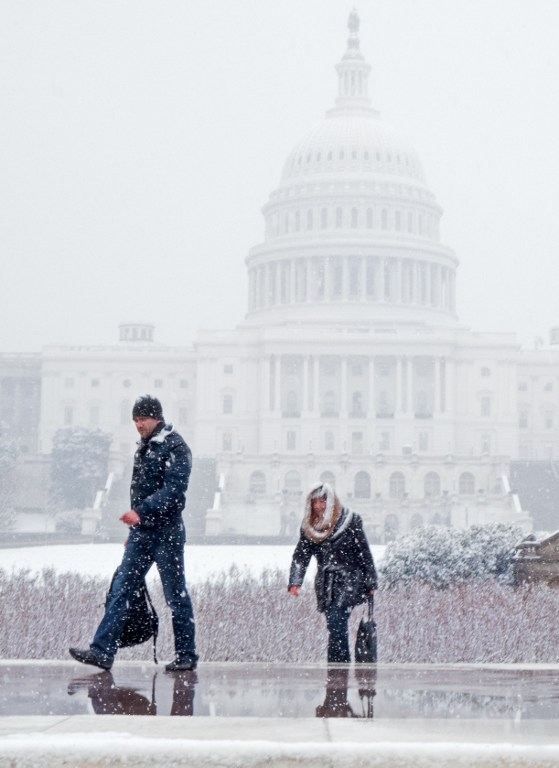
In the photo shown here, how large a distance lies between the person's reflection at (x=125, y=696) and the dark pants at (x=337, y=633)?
1.61 metres

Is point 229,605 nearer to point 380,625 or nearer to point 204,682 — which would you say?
point 380,625

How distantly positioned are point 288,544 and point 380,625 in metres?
49.3

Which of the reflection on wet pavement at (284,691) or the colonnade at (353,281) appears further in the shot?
the colonnade at (353,281)

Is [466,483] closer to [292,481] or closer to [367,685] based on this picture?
[292,481]

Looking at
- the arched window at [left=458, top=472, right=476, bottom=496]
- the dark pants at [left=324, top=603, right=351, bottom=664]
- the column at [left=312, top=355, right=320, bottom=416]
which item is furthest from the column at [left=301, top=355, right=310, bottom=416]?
the dark pants at [left=324, top=603, right=351, bottom=664]

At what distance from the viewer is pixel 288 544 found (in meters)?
69.7

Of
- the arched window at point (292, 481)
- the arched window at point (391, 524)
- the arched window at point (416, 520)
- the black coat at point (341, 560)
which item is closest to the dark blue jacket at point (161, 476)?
the black coat at point (341, 560)

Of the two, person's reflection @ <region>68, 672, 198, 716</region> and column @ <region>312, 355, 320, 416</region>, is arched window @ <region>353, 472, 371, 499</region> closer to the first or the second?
column @ <region>312, 355, 320, 416</region>

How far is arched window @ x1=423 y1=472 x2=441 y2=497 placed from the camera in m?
92.3

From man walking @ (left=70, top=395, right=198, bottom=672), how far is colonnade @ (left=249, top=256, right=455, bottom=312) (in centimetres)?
11127

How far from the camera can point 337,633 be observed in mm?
10781

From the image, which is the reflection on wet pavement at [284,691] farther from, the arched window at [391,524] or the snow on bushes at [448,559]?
the arched window at [391,524]

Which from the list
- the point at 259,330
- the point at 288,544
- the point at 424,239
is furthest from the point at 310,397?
the point at 288,544

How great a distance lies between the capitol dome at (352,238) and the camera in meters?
121
